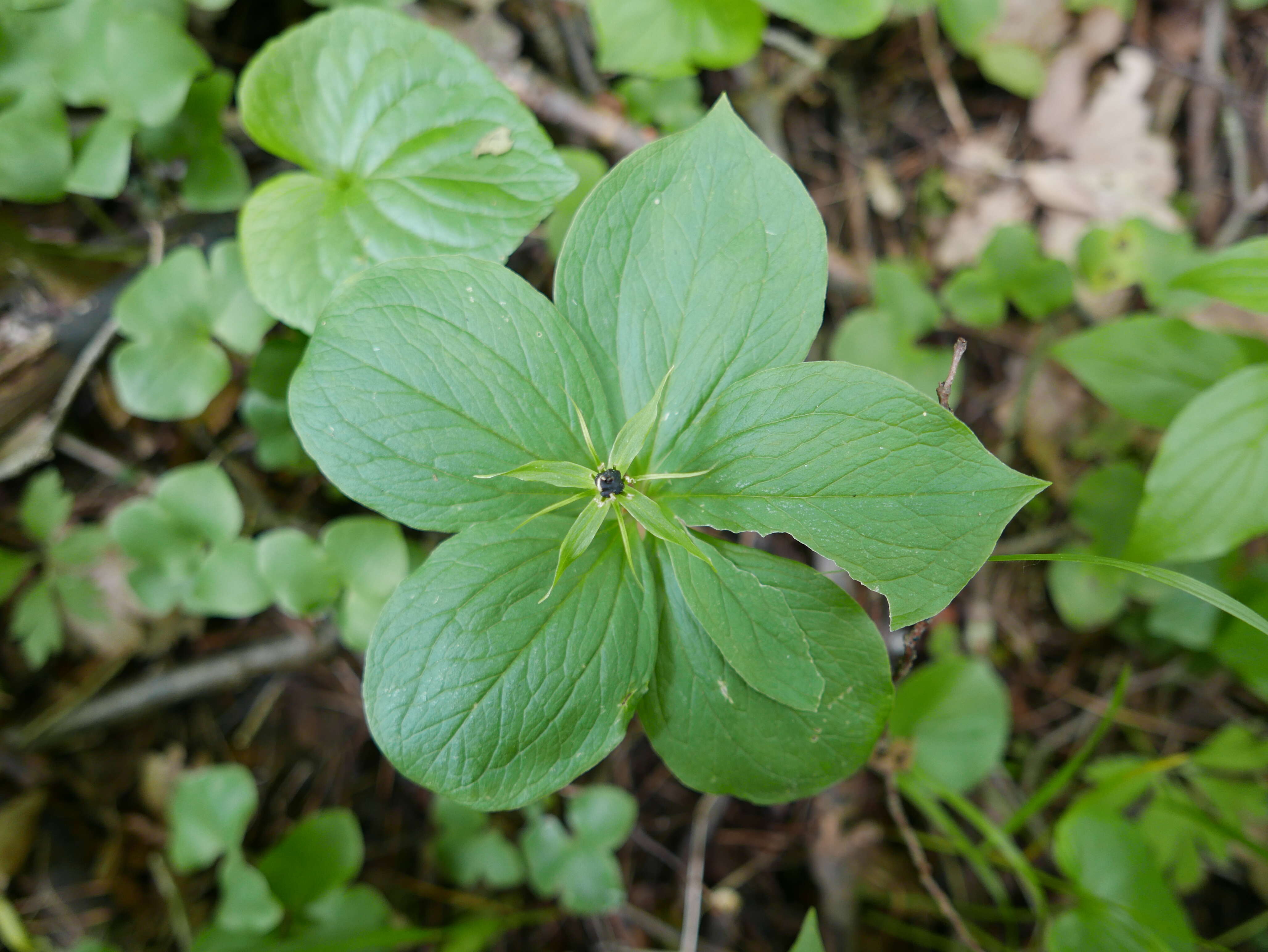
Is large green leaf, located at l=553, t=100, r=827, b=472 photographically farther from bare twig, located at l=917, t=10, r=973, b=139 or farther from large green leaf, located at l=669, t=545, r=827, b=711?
bare twig, located at l=917, t=10, r=973, b=139

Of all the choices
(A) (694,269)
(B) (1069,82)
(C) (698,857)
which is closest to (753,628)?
(A) (694,269)

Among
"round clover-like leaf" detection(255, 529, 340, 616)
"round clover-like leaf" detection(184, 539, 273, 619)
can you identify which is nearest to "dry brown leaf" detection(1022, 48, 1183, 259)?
"round clover-like leaf" detection(255, 529, 340, 616)

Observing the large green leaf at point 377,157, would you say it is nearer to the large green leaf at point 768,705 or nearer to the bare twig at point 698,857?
the large green leaf at point 768,705

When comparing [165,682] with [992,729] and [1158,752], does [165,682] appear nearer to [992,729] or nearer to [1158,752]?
[992,729]

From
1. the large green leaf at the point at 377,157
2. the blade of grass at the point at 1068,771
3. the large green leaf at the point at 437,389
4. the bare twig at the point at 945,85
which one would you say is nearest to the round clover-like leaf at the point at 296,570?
the large green leaf at the point at 377,157

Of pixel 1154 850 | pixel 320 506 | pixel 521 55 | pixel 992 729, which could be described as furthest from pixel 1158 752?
pixel 521 55

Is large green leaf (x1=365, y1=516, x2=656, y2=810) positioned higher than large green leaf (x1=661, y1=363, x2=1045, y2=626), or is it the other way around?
large green leaf (x1=661, y1=363, x2=1045, y2=626)

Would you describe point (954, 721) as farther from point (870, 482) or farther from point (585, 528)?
point (585, 528)
